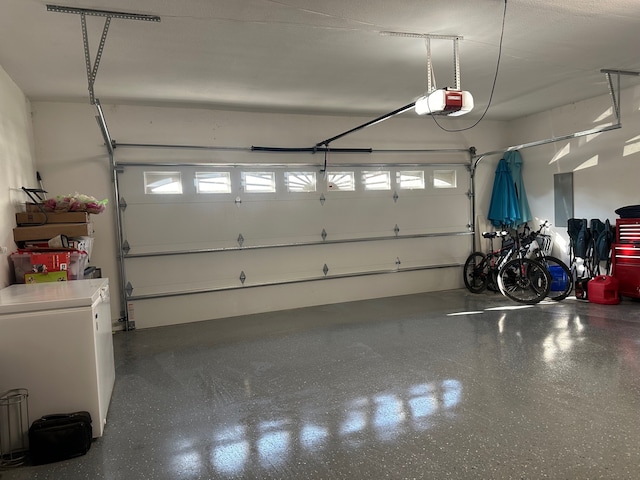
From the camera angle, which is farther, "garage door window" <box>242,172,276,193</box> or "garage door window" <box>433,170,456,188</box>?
"garage door window" <box>433,170,456,188</box>

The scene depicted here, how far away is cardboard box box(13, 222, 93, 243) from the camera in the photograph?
11.4 ft

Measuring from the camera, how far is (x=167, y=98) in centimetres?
483

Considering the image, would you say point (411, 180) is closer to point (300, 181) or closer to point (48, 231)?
point (300, 181)

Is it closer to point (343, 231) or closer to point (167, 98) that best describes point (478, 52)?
point (343, 231)

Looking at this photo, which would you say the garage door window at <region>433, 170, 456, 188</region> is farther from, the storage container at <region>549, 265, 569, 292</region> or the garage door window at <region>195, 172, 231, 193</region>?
the garage door window at <region>195, 172, 231, 193</region>

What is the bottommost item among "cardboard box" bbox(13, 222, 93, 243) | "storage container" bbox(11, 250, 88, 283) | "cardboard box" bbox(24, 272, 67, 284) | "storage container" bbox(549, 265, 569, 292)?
"storage container" bbox(549, 265, 569, 292)

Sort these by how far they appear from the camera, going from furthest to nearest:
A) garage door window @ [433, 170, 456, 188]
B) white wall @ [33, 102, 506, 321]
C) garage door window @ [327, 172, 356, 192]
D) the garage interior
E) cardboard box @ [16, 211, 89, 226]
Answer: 1. garage door window @ [433, 170, 456, 188]
2. garage door window @ [327, 172, 356, 192]
3. white wall @ [33, 102, 506, 321]
4. cardboard box @ [16, 211, 89, 226]
5. the garage interior

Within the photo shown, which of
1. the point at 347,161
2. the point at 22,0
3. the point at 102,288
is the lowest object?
the point at 102,288

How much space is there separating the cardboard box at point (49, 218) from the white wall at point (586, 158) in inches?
249

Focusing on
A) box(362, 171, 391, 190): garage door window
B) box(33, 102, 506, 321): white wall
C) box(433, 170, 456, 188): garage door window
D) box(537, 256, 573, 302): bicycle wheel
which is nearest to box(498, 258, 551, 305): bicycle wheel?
box(537, 256, 573, 302): bicycle wheel

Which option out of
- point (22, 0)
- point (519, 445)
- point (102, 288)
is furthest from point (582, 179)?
point (22, 0)

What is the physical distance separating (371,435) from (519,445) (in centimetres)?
78

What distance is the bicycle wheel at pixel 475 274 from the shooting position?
6361 mm

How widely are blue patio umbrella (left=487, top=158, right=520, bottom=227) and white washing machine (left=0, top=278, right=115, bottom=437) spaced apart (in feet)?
20.1
